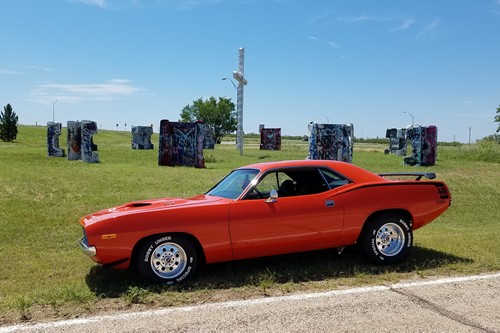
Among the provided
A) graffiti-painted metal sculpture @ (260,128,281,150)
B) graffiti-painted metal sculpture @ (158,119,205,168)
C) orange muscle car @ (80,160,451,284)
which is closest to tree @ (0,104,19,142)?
graffiti-painted metal sculpture @ (260,128,281,150)

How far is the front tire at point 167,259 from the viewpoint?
17.3ft

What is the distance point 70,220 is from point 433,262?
6811mm

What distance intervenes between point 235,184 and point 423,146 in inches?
881

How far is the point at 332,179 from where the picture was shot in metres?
6.19

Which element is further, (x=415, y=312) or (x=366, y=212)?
(x=366, y=212)

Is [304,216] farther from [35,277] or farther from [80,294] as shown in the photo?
[35,277]

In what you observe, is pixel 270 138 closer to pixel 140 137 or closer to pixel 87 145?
pixel 140 137

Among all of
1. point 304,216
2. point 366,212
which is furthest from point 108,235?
point 366,212

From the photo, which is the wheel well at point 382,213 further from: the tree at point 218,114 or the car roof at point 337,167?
the tree at point 218,114

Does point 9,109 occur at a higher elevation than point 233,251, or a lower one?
higher

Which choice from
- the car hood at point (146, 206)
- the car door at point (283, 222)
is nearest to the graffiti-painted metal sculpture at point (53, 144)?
the car hood at point (146, 206)

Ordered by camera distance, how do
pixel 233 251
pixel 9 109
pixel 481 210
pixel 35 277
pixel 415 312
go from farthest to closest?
1. pixel 9 109
2. pixel 481 210
3. pixel 35 277
4. pixel 233 251
5. pixel 415 312

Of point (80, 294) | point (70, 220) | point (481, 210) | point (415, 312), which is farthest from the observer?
point (481, 210)

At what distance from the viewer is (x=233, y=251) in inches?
218
